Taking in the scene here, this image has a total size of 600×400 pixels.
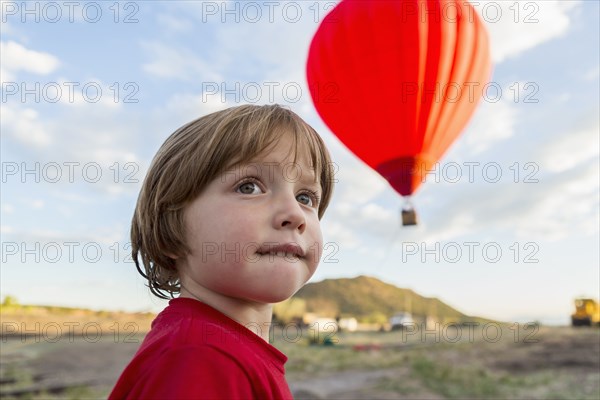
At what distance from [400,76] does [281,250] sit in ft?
18.6

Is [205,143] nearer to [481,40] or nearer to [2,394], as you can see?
[481,40]

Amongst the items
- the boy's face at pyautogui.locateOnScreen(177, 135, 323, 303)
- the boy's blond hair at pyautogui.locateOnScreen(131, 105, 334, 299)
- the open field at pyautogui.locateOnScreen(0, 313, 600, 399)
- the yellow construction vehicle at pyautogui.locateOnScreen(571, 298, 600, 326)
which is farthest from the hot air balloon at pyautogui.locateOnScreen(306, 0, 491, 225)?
the yellow construction vehicle at pyautogui.locateOnScreen(571, 298, 600, 326)

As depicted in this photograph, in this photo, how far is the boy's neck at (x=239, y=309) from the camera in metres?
1.32

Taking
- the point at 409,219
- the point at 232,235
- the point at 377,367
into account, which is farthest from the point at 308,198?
the point at 377,367

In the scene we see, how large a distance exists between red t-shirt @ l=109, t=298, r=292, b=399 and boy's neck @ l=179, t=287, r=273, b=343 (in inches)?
1.3

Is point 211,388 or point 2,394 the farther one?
point 2,394

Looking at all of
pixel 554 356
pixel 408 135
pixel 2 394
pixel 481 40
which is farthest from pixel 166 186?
pixel 554 356

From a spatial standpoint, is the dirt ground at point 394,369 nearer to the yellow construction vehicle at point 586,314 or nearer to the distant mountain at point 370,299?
the yellow construction vehicle at point 586,314

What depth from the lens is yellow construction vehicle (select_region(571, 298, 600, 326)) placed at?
20969mm

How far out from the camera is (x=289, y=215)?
4.26 ft

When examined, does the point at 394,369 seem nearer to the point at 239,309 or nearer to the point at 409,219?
the point at 409,219

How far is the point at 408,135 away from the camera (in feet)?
22.2

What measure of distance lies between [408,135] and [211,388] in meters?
6.04

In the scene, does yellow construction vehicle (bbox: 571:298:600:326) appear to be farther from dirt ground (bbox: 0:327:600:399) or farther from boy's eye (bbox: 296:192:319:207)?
boy's eye (bbox: 296:192:319:207)
